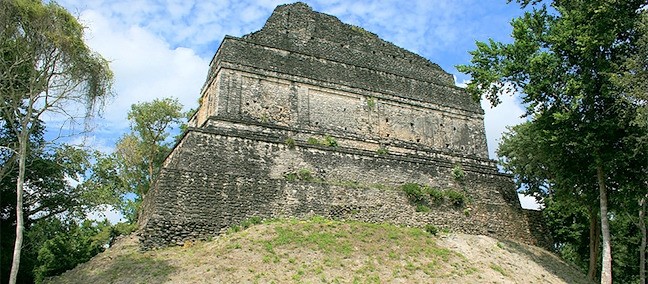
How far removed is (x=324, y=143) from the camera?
23.6 metres

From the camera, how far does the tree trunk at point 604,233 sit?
1775cm

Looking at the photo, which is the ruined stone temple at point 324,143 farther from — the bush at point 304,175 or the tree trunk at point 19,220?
the tree trunk at point 19,220

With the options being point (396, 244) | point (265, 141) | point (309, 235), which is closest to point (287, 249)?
point (309, 235)

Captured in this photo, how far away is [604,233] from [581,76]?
527 centimetres

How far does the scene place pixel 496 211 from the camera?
2341cm

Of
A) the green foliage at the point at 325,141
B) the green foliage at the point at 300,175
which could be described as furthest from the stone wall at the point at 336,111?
the green foliage at the point at 300,175

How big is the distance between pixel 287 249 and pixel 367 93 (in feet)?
37.6

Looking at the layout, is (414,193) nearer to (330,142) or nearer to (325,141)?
(330,142)

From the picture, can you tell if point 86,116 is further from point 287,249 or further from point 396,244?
point 396,244

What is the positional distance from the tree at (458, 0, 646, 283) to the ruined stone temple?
5169mm

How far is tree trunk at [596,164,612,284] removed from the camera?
58.2 ft

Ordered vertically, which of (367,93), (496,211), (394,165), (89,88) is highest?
(367,93)

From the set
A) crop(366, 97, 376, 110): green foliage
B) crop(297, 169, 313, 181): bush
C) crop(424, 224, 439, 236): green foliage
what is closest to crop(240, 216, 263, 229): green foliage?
crop(297, 169, 313, 181): bush

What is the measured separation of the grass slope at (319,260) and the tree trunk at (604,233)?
1549 millimetres
